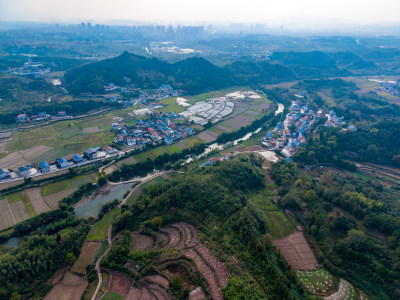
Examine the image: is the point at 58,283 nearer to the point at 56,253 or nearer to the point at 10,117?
the point at 56,253

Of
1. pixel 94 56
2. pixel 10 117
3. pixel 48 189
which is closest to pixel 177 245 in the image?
pixel 48 189

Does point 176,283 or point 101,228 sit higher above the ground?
point 176,283

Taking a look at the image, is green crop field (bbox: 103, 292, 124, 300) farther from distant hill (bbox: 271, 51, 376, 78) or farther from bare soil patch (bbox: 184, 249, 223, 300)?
distant hill (bbox: 271, 51, 376, 78)

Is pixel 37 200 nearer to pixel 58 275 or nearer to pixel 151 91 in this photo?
pixel 58 275

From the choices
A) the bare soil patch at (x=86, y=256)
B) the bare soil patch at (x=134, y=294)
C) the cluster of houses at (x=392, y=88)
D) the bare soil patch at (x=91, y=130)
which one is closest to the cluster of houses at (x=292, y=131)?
the cluster of houses at (x=392, y=88)

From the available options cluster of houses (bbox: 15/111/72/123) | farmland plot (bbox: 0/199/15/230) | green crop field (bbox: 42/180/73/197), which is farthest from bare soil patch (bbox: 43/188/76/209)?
cluster of houses (bbox: 15/111/72/123)

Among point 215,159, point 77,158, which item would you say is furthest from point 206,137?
point 77,158

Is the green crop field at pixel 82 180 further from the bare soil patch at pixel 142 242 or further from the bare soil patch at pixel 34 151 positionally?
the bare soil patch at pixel 142 242
